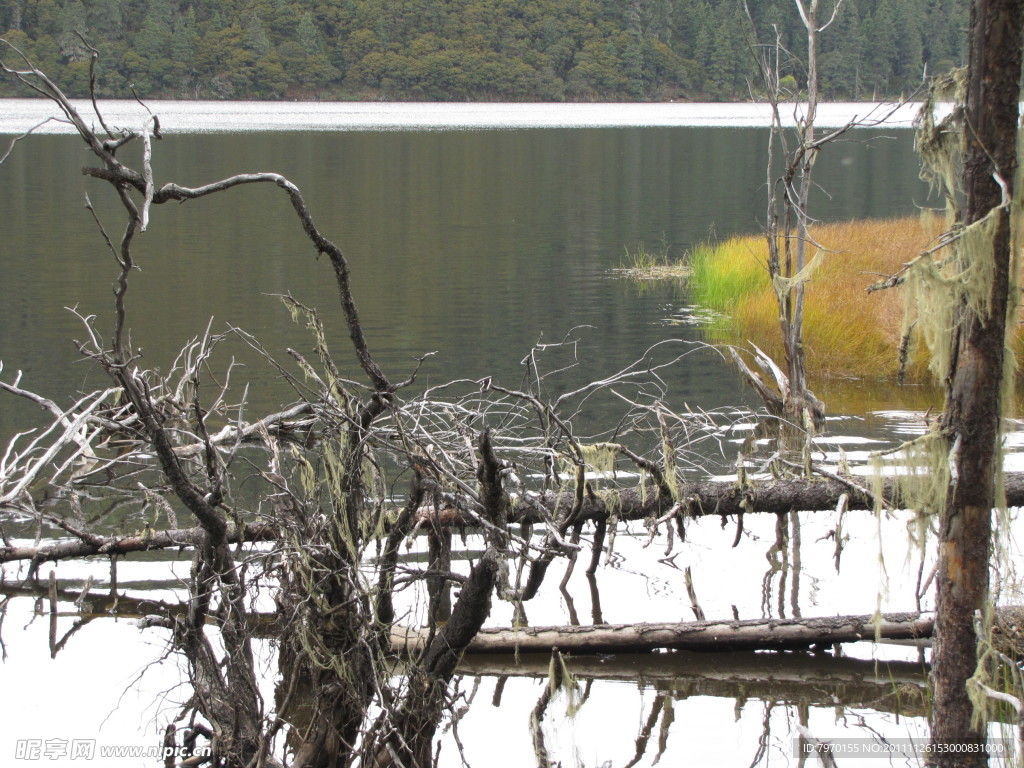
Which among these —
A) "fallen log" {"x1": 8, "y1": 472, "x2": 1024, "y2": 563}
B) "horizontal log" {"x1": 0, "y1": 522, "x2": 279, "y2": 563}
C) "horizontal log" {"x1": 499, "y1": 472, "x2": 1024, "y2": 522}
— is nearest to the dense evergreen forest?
"horizontal log" {"x1": 0, "y1": 522, "x2": 279, "y2": 563}

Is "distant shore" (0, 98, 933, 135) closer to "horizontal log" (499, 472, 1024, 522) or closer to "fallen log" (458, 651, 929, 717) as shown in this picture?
"horizontal log" (499, 472, 1024, 522)

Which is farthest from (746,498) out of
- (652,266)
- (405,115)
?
(405,115)

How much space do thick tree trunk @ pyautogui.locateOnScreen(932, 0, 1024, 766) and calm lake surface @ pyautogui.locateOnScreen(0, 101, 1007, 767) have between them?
1.41 feet

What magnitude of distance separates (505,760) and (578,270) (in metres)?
17.4

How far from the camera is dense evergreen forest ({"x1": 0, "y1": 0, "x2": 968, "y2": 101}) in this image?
114m

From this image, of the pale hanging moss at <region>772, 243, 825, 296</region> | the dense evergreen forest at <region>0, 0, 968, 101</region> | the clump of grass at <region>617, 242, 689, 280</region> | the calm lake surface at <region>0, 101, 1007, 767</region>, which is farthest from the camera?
the dense evergreen forest at <region>0, 0, 968, 101</region>

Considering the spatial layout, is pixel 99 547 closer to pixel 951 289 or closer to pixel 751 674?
pixel 751 674

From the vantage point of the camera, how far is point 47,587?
734cm

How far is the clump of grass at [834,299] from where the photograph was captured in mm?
13828

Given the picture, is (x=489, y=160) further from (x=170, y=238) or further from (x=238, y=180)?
(x=238, y=180)

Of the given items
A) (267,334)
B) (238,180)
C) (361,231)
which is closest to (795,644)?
(238,180)

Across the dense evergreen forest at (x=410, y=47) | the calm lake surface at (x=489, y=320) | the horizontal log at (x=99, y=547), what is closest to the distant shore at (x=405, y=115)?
the dense evergreen forest at (x=410, y=47)

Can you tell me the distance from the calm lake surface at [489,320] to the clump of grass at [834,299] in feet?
2.83

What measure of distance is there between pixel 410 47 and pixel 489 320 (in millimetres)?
119984
